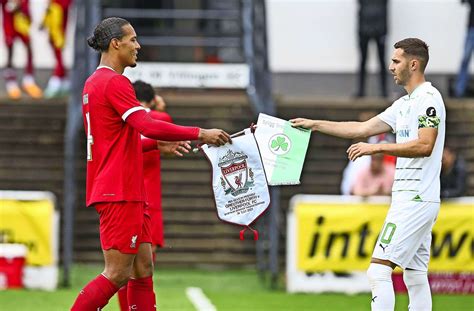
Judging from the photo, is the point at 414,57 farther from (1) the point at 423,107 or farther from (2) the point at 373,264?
(2) the point at 373,264

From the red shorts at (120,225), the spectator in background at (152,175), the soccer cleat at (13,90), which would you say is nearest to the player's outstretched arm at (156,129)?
the red shorts at (120,225)

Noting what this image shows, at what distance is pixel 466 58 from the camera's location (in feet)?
65.1

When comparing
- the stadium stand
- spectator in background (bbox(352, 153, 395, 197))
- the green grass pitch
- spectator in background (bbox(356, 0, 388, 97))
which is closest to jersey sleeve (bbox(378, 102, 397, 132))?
the green grass pitch

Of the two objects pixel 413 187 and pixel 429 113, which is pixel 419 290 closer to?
pixel 413 187

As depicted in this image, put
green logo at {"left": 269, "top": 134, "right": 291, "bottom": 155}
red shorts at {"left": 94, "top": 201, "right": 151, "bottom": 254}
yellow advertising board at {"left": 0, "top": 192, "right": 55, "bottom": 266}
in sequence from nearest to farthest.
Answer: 1. red shorts at {"left": 94, "top": 201, "right": 151, "bottom": 254}
2. green logo at {"left": 269, "top": 134, "right": 291, "bottom": 155}
3. yellow advertising board at {"left": 0, "top": 192, "right": 55, "bottom": 266}

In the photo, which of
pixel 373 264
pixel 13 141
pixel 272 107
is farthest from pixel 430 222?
pixel 13 141

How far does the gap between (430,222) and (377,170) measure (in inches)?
233

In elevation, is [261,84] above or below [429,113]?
below

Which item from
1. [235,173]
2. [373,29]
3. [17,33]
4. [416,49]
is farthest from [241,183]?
[17,33]

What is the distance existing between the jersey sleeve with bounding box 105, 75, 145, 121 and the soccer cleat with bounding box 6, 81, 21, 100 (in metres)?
9.22

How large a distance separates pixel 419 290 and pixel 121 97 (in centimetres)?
279

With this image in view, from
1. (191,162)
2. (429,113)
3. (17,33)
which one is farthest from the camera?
(17,33)

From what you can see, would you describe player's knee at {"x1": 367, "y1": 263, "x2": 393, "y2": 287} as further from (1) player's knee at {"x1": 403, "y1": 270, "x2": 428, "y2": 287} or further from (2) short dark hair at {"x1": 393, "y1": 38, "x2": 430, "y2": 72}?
(2) short dark hair at {"x1": 393, "y1": 38, "x2": 430, "y2": 72}

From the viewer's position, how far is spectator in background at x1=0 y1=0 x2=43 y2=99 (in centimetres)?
1988
